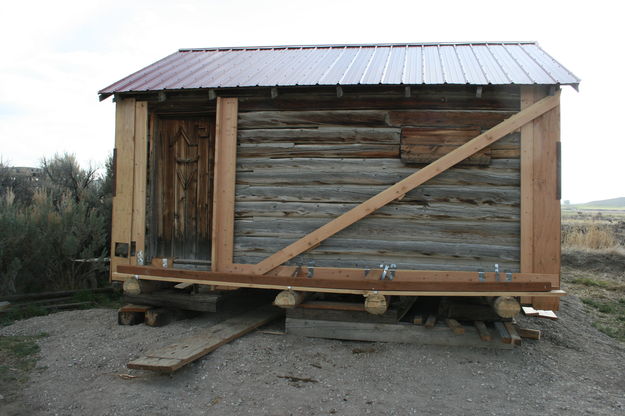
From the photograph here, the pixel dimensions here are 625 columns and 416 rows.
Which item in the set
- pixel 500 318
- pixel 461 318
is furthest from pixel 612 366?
pixel 461 318

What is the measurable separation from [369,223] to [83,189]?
25.7 feet

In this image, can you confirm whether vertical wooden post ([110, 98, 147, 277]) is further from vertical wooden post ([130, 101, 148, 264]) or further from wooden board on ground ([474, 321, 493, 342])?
wooden board on ground ([474, 321, 493, 342])

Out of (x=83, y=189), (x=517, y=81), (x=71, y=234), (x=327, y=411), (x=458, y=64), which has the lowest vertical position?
(x=327, y=411)

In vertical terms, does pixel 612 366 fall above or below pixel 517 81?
below

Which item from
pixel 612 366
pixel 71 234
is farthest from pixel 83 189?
pixel 612 366

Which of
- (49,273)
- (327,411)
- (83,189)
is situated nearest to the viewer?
(327,411)

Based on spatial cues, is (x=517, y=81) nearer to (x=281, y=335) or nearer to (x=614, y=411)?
(x=614, y=411)

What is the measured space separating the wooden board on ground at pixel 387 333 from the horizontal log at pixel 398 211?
4.54 feet

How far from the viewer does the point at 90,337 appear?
591 centimetres

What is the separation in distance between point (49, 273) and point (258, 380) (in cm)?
576

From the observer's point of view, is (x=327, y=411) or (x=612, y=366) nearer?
(x=327, y=411)

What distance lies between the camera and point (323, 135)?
20.6 feet

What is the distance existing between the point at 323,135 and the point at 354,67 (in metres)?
1.37

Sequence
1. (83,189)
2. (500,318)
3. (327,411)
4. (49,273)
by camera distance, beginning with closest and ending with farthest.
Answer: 1. (327,411)
2. (500,318)
3. (49,273)
4. (83,189)
